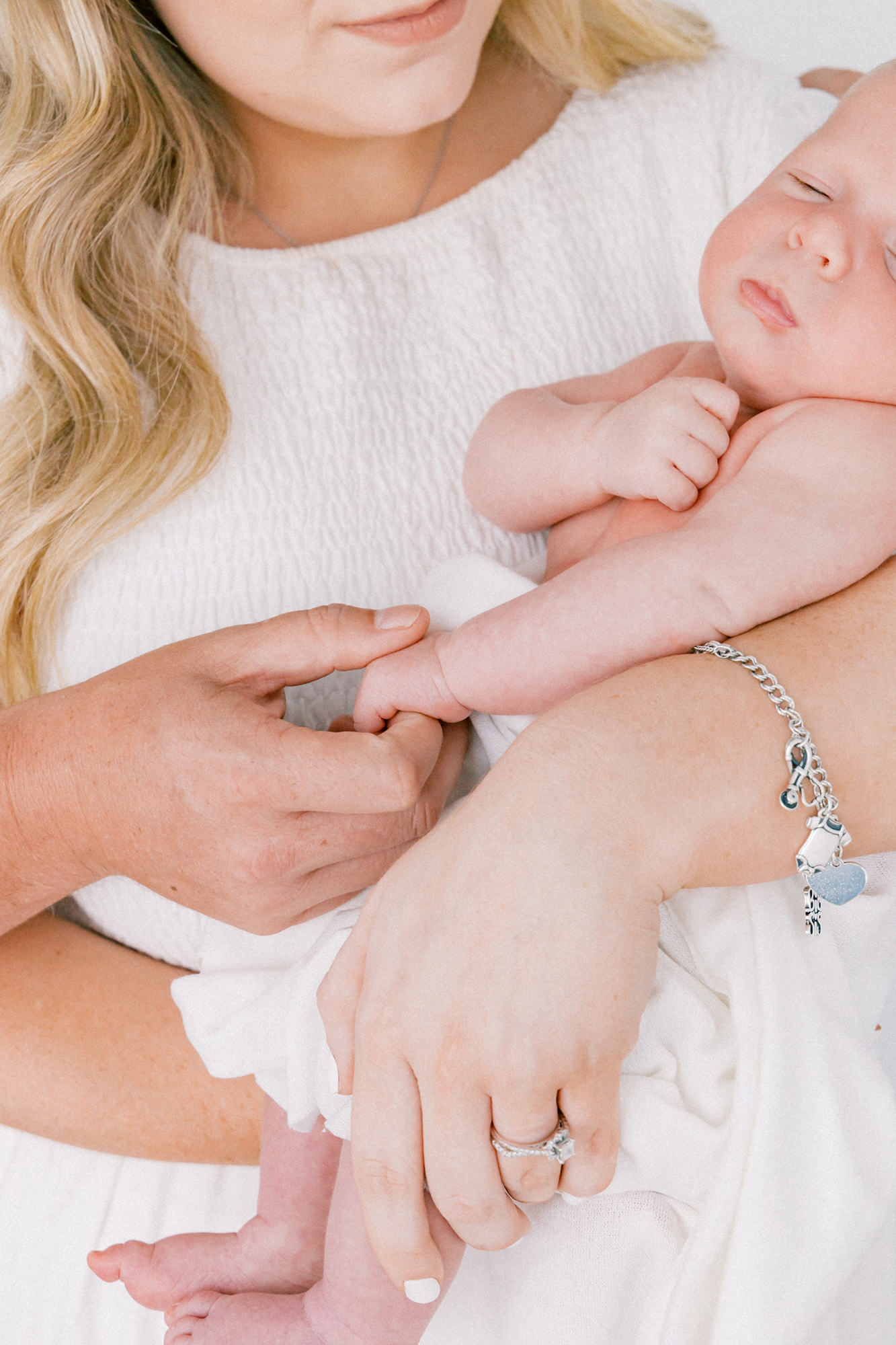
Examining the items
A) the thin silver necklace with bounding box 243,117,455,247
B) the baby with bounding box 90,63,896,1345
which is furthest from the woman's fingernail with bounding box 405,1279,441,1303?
the thin silver necklace with bounding box 243,117,455,247

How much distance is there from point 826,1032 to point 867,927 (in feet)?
0.41

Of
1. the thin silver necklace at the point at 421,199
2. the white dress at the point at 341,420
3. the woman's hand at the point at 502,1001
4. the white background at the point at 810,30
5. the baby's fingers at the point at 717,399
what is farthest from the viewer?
the white background at the point at 810,30

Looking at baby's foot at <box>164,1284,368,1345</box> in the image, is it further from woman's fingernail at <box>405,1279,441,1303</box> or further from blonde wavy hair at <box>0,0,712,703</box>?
blonde wavy hair at <box>0,0,712,703</box>

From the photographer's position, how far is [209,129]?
148cm

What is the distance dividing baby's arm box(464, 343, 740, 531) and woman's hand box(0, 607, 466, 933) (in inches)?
8.7

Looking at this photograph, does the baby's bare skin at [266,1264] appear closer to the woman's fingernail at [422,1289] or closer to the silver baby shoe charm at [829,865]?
the woman's fingernail at [422,1289]

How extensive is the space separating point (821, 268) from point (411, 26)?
0.53 meters

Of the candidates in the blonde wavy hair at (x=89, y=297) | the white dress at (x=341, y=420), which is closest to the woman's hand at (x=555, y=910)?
the white dress at (x=341, y=420)

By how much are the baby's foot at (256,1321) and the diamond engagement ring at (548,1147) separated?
0.96ft

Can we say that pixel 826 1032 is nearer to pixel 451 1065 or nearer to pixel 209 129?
pixel 451 1065

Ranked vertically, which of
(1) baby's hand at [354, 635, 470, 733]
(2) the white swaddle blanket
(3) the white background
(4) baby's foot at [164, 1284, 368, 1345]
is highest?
(3) the white background

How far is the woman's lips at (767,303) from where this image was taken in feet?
3.47

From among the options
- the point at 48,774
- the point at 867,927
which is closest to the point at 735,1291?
the point at 867,927

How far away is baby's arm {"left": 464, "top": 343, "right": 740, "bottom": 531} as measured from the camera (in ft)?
3.46
